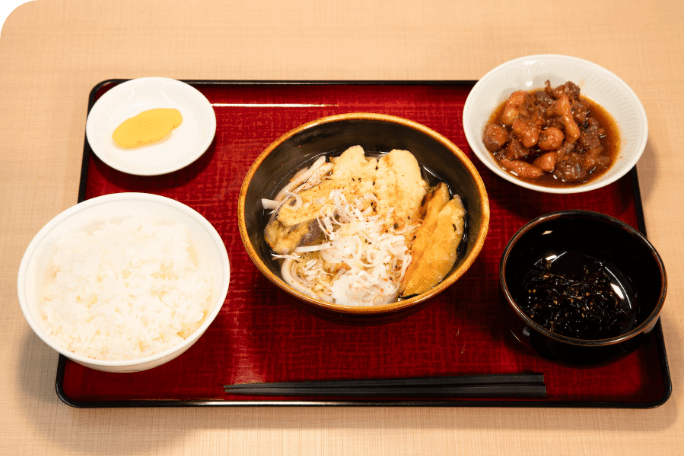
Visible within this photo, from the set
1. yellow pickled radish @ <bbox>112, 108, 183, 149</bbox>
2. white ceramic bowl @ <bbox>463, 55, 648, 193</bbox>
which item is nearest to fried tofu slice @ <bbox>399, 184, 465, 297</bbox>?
white ceramic bowl @ <bbox>463, 55, 648, 193</bbox>

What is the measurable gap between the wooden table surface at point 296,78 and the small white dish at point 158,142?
0.19 metres

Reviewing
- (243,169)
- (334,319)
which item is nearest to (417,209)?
(334,319)

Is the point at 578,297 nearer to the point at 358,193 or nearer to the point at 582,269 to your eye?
the point at 582,269

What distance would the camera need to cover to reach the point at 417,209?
1951 mm

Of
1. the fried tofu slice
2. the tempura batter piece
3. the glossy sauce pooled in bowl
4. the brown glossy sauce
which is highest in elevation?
the tempura batter piece

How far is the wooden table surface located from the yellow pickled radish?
0.26 metres

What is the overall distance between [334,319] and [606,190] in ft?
4.13

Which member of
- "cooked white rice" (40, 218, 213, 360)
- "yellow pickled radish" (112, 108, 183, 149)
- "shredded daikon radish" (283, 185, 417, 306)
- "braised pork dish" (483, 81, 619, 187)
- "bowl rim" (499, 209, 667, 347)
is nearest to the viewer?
"bowl rim" (499, 209, 667, 347)

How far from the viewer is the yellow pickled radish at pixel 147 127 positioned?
223 centimetres

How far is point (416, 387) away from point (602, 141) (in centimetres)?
127

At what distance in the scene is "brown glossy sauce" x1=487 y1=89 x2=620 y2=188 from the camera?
2.11 m

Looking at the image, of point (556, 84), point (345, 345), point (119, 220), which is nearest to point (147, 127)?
point (119, 220)

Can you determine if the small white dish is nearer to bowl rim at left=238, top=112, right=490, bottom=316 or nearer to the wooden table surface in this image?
the wooden table surface

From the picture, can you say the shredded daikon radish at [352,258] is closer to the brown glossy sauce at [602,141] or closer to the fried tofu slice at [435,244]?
the fried tofu slice at [435,244]
